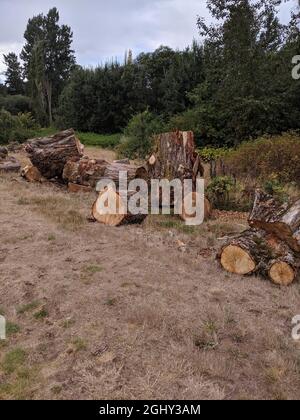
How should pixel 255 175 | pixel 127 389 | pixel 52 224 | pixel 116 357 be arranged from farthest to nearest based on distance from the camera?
pixel 255 175 < pixel 52 224 < pixel 116 357 < pixel 127 389

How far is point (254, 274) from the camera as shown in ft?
14.5

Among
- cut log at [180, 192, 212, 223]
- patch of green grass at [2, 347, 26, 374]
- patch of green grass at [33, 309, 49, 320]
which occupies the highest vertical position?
cut log at [180, 192, 212, 223]

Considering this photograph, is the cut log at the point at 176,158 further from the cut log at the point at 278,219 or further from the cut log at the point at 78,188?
the cut log at the point at 278,219

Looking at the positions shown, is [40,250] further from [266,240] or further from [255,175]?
[255,175]

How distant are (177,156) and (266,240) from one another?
296cm

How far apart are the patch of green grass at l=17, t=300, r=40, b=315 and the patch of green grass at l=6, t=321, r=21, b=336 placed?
7.0 inches

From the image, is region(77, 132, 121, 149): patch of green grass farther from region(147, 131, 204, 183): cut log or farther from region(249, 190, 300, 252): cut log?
region(249, 190, 300, 252): cut log

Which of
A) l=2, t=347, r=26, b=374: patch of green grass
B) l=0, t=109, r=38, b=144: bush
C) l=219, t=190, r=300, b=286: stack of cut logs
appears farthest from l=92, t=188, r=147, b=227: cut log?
l=0, t=109, r=38, b=144: bush

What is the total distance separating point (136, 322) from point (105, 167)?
4.98 meters

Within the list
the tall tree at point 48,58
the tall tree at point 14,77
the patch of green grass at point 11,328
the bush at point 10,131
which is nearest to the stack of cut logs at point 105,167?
the patch of green grass at point 11,328

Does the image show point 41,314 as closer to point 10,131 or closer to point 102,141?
point 10,131

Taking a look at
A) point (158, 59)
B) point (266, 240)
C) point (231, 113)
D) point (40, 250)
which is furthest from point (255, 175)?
point (158, 59)

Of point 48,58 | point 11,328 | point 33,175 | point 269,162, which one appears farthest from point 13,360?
point 48,58

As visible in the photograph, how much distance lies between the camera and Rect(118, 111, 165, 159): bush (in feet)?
43.7
